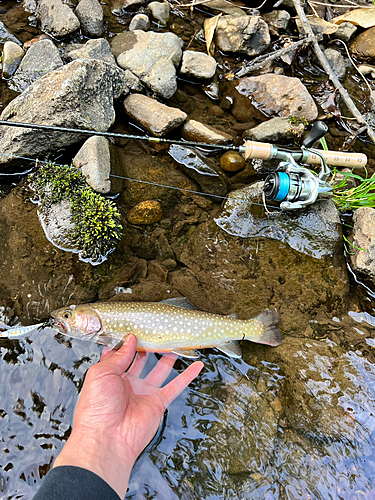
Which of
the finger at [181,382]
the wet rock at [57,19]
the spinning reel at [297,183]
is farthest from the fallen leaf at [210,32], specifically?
the finger at [181,382]

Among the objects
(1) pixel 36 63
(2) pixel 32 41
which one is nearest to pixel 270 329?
(1) pixel 36 63

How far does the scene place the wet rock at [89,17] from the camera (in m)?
5.93

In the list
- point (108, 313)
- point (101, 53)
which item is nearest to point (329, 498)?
point (108, 313)

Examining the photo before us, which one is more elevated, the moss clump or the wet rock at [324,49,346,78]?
the wet rock at [324,49,346,78]

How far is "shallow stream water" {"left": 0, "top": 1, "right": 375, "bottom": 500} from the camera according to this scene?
3066 millimetres

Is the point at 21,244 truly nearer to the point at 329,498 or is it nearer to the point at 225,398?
the point at 225,398

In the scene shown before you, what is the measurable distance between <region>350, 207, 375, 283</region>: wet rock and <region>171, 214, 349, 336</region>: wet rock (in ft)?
0.61

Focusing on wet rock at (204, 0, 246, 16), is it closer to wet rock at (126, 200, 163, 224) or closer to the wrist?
wet rock at (126, 200, 163, 224)

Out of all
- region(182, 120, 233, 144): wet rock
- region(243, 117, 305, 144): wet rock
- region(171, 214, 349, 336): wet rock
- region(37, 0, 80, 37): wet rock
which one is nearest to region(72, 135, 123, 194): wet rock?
region(171, 214, 349, 336): wet rock

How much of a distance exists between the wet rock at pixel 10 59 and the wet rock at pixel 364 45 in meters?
6.62

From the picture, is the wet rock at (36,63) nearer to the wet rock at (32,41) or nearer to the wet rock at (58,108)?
the wet rock at (32,41)

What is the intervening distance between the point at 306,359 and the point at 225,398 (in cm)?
102

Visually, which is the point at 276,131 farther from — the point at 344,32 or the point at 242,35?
the point at 344,32

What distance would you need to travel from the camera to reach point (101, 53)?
530cm
